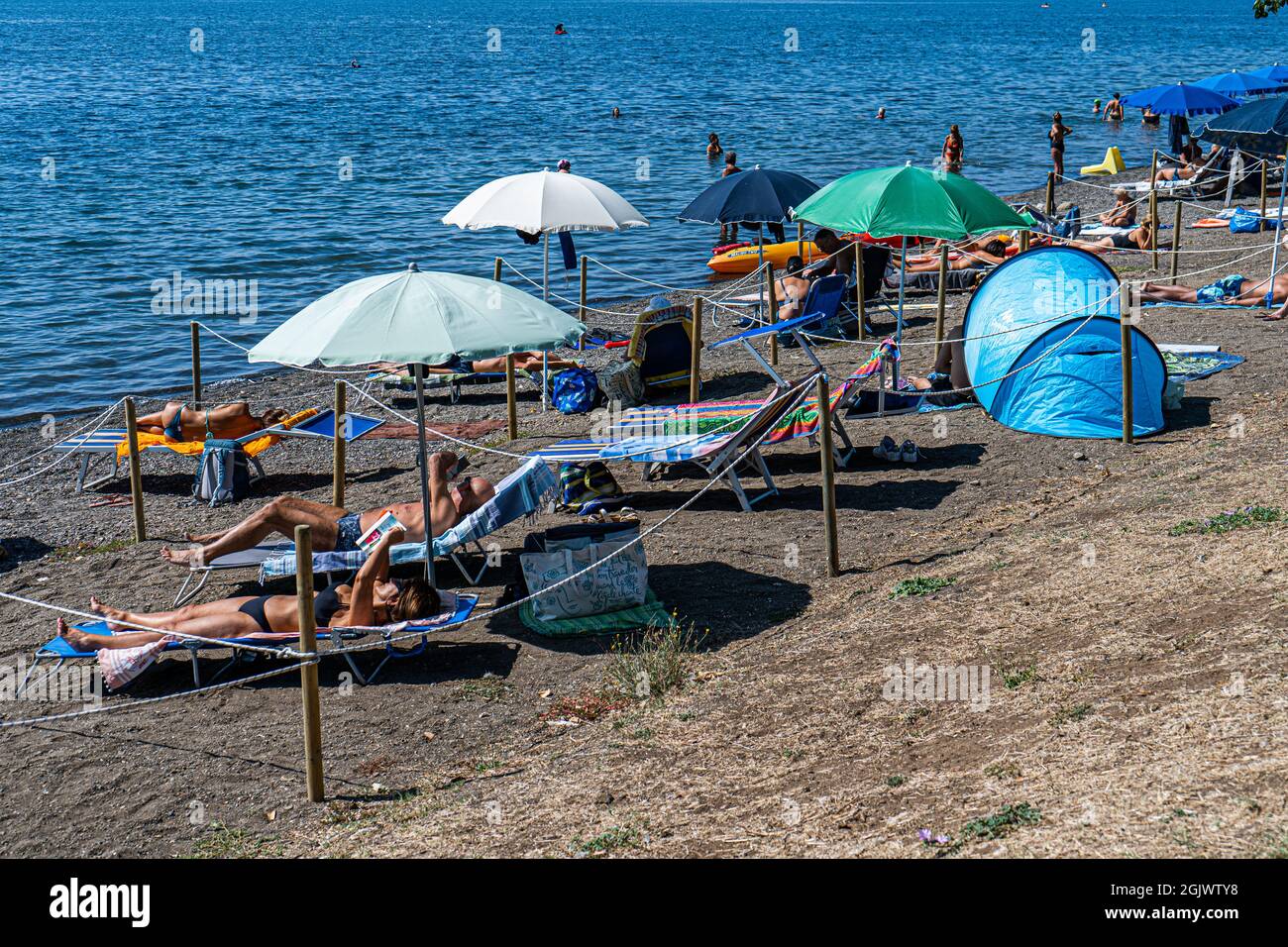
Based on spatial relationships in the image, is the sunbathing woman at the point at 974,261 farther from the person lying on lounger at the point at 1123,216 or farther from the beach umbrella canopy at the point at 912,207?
the beach umbrella canopy at the point at 912,207

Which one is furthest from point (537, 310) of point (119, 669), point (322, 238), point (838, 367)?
point (322, 238)

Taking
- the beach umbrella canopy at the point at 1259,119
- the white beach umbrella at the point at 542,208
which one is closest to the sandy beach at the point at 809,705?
the white beach umbrella at the point at 542,208

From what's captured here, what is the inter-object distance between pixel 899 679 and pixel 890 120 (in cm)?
→ 4958

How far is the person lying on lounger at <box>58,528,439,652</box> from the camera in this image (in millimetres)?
7535

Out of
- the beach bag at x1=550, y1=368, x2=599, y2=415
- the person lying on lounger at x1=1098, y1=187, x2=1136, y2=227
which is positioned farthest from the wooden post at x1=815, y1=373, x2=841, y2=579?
the person lying on lounger at x1=1098, y1=187, x2=1136, y2=227

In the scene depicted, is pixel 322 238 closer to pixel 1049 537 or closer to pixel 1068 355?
pixel 1068 355

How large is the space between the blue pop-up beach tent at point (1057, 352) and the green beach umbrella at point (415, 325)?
4.61m

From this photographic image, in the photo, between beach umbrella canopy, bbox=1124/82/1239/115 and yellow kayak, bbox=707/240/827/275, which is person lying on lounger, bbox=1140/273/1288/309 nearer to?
yellow kayak, bbox=707/240/827/275

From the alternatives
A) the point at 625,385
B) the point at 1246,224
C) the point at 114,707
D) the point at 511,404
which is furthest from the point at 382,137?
the point at 114,707

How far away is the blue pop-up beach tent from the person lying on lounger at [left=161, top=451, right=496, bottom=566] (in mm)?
4658

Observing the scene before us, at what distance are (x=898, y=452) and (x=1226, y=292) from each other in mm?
6943

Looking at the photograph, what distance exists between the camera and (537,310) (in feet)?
27.0

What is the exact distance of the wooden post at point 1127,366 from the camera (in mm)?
10203

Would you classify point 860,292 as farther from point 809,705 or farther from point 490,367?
point 809,705
